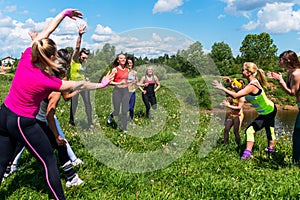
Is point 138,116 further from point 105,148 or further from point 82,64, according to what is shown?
point 105,148

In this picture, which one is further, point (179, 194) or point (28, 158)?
point (28, 158)

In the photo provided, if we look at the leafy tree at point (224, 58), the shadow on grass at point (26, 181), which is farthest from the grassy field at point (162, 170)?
the leafy tree at point (224, 58)

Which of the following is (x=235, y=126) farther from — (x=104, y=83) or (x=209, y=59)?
(x=209, y=59)

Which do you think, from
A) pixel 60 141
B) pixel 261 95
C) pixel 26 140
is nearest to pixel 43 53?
pixel 26 140

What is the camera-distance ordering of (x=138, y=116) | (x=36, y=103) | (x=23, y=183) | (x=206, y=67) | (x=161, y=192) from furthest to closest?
(x=206, y=67), (x=138, y=116), (x=23, y=183), (x=161, y=192), (x=36, y=103)

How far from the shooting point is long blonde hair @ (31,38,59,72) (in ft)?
12.0

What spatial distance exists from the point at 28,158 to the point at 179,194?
9.57 ft

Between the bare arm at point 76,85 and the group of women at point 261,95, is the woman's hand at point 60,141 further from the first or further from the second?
the group of women at point 261,95

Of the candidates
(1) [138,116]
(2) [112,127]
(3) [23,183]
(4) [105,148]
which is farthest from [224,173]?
(1) [138,116]

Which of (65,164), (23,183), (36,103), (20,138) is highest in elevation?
(36,103)

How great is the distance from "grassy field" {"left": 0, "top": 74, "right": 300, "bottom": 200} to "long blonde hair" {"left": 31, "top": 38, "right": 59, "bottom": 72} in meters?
1.88

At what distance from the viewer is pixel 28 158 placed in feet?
19.2

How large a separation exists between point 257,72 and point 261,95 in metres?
0.59

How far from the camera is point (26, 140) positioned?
3.89 m
